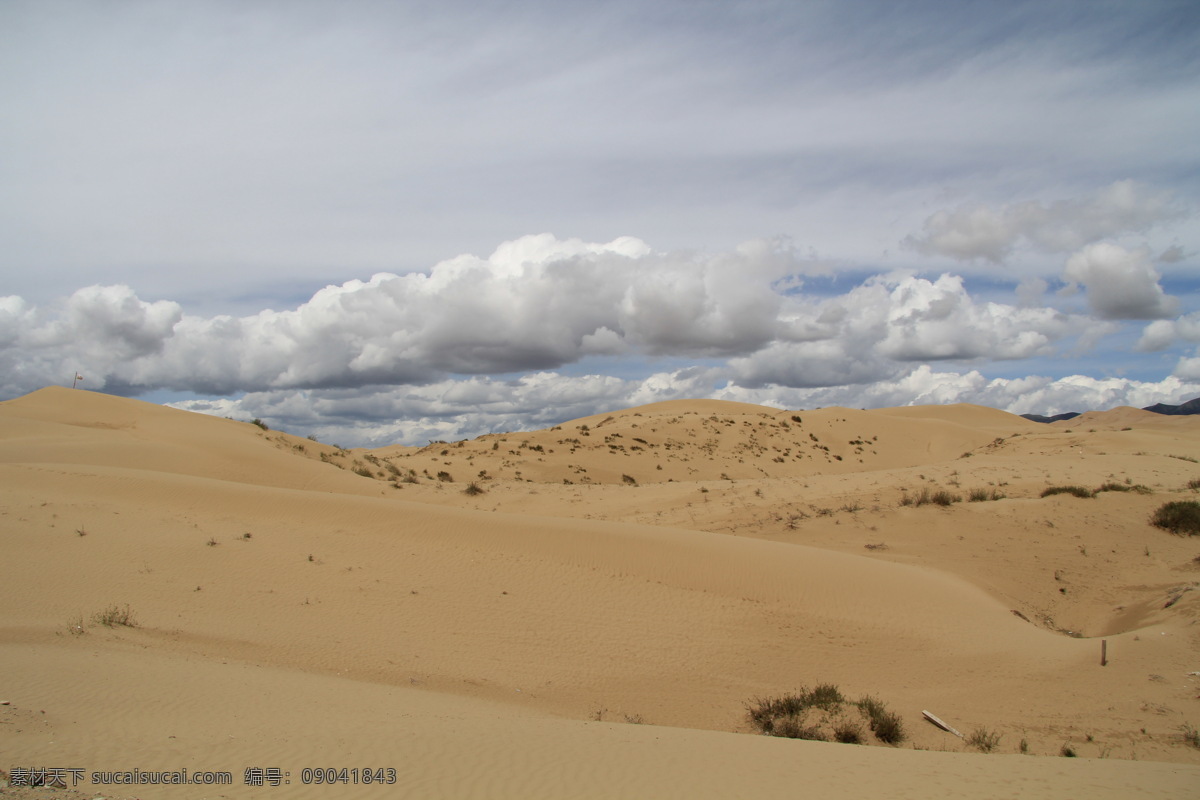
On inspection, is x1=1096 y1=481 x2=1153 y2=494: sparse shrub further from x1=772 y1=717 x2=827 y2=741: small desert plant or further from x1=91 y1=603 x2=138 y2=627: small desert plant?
x1=91 y1=603 x2=138 y2=627: small desert plant

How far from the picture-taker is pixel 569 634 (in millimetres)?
11609

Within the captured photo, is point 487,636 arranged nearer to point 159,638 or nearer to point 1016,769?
point 159,638

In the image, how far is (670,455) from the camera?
1576 inches

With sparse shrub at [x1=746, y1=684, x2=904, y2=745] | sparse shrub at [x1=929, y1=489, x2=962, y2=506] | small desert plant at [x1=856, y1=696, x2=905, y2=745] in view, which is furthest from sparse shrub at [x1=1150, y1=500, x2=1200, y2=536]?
small desert plant at [x1=856, y1=696, x2=905, y2=745]

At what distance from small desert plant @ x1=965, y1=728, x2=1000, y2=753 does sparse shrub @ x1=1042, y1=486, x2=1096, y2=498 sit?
48.9ft

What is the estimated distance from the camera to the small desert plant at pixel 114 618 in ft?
31.3

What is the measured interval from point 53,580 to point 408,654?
6131 mm

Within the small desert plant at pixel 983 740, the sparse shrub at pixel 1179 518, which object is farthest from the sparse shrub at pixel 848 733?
the sparse shrub at pixel 1179 518

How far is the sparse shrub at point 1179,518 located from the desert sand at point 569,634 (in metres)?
0.62

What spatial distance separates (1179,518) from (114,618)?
78.9ft

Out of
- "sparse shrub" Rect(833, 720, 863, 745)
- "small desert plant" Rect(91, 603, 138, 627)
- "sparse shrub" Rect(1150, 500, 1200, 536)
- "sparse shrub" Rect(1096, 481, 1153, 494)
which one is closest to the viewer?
"sparse shrub" Rect(833, 720, 863, 745)

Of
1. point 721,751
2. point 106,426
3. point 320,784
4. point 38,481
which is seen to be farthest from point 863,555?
point 106,426

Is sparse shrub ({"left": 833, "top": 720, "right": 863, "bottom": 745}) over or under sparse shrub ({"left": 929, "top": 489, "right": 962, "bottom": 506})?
under

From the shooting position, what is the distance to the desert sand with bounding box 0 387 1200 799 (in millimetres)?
5984
